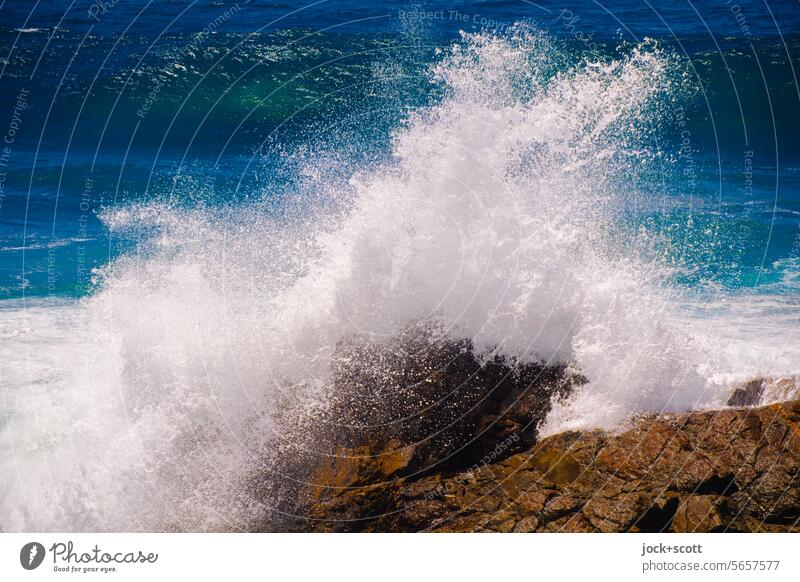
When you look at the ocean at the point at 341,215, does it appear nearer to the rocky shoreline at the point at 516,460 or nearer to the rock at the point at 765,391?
the rock at the point at 765,391

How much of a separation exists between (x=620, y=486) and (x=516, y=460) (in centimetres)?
91

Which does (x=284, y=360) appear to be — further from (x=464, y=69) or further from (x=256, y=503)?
(x=464, y=69)

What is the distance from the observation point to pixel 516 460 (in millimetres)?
5793

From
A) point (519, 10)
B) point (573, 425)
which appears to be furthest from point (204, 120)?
point (573, 425)

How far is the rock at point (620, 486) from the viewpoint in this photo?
5.22 m

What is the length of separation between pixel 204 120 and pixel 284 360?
11026mm

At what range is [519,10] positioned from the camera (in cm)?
1280

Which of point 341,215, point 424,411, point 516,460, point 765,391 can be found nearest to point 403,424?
point 424,411

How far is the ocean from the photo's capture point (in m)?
6.92
